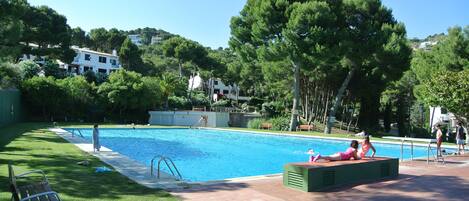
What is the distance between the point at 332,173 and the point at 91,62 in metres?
59.1

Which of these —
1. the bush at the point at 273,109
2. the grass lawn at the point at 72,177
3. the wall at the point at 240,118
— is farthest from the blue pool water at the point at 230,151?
the wall at the point at 240,118

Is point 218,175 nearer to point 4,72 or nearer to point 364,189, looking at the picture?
point 364,189

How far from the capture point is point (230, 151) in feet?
63.9

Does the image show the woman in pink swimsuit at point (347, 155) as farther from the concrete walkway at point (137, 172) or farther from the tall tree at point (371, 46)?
the tall tree at point (371, 46)

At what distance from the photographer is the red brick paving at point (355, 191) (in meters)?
7.51

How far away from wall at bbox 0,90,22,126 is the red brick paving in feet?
64.9

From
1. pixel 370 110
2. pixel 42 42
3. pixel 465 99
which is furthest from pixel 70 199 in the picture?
pixel 42 42

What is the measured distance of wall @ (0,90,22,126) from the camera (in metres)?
23.6

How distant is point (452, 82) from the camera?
19.7 m

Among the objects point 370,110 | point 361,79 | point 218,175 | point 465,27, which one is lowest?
point 218,175

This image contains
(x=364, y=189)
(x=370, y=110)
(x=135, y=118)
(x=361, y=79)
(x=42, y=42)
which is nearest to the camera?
(x=364, y=189)

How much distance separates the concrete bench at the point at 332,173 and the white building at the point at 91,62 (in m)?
53.8

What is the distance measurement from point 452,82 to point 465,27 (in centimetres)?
1057

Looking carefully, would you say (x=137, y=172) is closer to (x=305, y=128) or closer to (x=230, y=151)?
(x=230, y=151)
